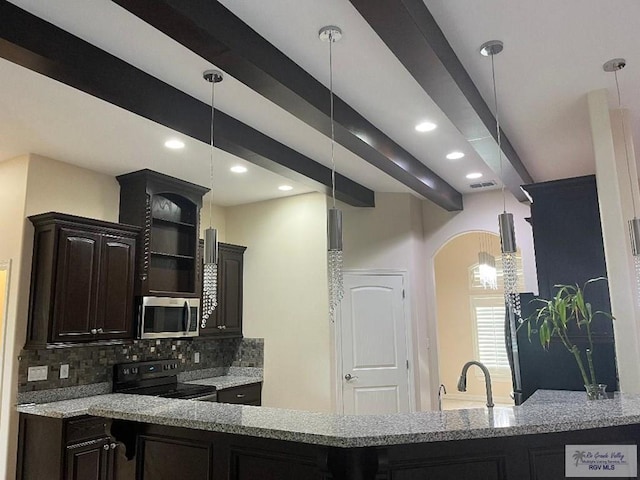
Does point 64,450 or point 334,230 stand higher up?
point 334,230

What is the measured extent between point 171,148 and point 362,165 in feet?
5.59

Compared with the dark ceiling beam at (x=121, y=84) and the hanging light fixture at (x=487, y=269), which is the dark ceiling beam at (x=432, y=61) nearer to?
the dark ceiling beam at (x=121, y=84)

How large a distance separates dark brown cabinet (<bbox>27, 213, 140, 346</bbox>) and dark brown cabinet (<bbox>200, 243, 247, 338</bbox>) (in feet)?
3.96

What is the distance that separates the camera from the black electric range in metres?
4.50

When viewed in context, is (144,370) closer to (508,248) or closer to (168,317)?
(168,317)

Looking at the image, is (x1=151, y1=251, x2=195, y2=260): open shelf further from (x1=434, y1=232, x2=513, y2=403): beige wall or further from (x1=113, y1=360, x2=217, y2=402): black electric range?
(x1=434, y1=232, x2=513, y2=403): beige wall

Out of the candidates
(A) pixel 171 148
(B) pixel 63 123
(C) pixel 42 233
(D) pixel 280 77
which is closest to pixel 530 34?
(D) pixel 280 77

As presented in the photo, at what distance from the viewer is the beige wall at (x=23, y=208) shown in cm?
381

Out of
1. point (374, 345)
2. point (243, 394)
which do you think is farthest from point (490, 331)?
point (243, 394)

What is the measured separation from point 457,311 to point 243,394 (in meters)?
4.84

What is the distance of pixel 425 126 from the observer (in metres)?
3.75

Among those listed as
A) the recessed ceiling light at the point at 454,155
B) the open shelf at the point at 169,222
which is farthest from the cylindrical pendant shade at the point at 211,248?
the recessed ceiling light at the point at 454,155

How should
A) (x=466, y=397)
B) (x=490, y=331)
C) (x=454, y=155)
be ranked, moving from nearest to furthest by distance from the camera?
(x=454, y=155)
(x=490, y=331)
(x=466, y=397)

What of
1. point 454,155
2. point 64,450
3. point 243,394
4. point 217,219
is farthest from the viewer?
point 217,219
